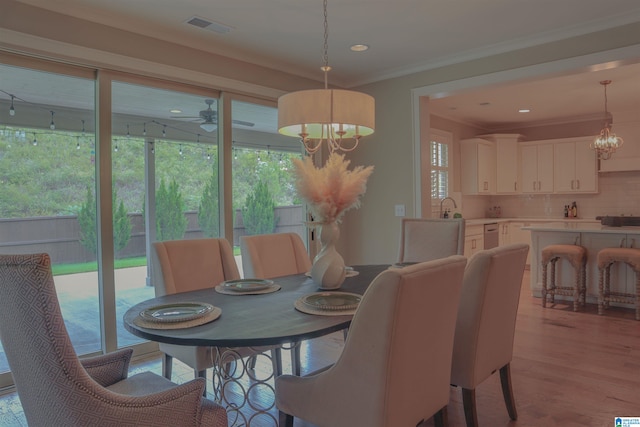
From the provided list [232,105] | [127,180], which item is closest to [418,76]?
[232,105]

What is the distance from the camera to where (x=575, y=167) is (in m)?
7.20

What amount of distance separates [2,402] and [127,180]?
1661mm

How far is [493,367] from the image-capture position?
7.41 ft

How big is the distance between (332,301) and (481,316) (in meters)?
0.70

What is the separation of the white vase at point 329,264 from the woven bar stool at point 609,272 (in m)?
3.65

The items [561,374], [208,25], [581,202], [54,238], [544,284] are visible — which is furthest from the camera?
[581,202]

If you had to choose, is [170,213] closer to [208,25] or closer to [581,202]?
[208,25]

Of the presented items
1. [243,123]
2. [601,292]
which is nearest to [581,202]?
[601,292]

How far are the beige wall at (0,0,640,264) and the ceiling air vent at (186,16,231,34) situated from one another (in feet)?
1.21

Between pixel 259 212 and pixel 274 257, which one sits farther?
pixel 259 212

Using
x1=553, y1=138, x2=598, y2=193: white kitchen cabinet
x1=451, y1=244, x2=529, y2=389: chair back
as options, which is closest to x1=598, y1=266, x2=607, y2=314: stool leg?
x1=553, y1=138, x2=598, y2=193: white kitchen cabinet

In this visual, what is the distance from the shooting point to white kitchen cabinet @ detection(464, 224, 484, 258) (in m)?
6.45

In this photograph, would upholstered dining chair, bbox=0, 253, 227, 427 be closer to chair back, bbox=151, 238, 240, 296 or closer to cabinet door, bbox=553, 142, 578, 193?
chair back, bbox=151, 238, 240, 296

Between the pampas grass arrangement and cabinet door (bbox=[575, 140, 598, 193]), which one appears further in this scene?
cabinet door (bbox=[575, 140, 598, 193])
